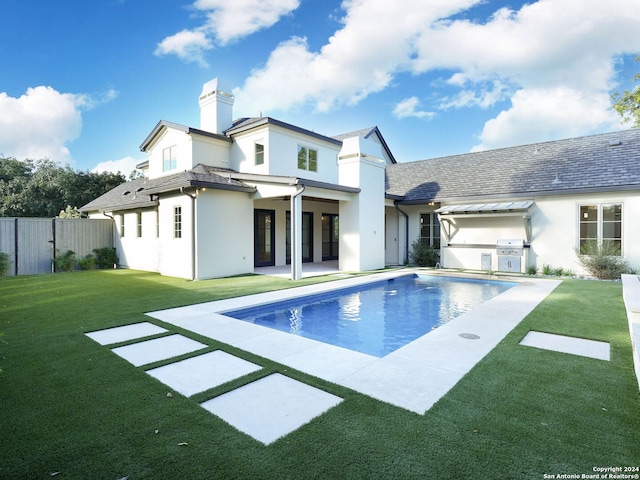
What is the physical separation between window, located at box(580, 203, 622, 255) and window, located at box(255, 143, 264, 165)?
12.4 m

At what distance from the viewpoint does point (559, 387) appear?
12.1 feet

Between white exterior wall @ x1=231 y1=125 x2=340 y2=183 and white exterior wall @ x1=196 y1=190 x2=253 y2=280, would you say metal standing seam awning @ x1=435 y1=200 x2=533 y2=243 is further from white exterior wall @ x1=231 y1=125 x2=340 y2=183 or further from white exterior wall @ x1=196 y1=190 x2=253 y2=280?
white exterior wall @ x1=196 y1=190 x2=253 y2=280

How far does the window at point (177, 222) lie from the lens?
12.8m

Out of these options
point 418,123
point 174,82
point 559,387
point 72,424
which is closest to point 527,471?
point 559,387

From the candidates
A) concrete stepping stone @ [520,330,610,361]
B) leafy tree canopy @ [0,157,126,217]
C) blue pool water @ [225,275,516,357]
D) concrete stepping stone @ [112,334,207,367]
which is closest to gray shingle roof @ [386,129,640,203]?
blue pool water @ [225,275,516,357]

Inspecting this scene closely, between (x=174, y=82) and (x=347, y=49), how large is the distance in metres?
8.54

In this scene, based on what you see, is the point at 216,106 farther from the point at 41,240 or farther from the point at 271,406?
the point at 271,406

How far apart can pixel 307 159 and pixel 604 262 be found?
11980mm

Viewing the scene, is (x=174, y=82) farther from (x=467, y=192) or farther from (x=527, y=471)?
(x=527, y=471)

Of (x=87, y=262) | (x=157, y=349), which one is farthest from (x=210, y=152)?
(x=157, y=349)

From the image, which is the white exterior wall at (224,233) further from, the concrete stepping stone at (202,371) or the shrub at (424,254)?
the shrub at (424,254)

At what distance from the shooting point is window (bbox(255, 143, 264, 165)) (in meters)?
14.8

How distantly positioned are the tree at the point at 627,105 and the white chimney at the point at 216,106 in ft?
73.9

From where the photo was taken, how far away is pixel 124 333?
18.8ft
